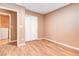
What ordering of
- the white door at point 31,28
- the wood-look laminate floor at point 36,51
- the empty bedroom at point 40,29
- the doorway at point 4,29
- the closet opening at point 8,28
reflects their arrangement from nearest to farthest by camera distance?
1. the wood-look laminate floor at point 36,51
2. the empty bedroom at point 40,29
3. the closet opening at point 8,28
4. the white door at point 31,28
5. the doorway at point 4,29

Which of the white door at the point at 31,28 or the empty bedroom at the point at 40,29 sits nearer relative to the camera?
the empty bedroom at the point at 40,29

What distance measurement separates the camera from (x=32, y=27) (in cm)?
614

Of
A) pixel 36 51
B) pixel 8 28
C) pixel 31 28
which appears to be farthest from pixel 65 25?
pixel 8 28

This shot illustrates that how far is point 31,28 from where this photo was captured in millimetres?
6059

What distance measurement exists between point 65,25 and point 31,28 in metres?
2.46

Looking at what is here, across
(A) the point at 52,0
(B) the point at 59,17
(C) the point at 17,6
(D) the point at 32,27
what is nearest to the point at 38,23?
(D) the point at 32,27

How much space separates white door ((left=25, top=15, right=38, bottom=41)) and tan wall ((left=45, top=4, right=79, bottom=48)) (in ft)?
3.17

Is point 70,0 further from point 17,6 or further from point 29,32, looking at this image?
point 29,32

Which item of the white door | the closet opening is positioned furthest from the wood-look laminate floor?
the white door

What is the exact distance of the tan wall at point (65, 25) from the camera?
3703mm

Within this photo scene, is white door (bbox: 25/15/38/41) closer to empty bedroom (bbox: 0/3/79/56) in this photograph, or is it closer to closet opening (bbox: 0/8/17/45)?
empty bedroom (bbox: 0/3/79/56)

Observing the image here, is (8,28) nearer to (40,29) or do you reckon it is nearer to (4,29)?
(4,29)

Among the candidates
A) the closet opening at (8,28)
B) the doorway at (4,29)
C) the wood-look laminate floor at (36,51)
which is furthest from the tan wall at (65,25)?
the doorway at (4,29)

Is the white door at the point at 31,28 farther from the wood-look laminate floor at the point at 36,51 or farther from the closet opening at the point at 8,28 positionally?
the wood-look laminate floor at the point at 36,51
